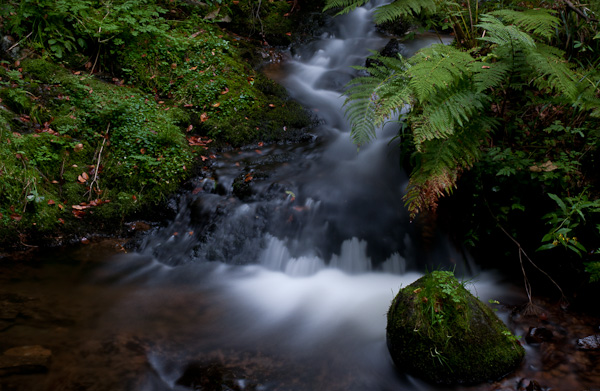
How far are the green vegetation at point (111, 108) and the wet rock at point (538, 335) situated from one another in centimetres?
388

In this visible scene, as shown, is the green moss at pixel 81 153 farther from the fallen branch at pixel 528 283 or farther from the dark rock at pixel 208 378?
the fallen branch at pixel 528 283

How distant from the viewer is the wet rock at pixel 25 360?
2.41 metres

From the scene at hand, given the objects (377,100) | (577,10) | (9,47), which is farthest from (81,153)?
(577,10)

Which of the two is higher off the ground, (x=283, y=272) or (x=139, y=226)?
(x=139, y=226)

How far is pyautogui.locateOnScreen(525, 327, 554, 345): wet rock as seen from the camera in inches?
113

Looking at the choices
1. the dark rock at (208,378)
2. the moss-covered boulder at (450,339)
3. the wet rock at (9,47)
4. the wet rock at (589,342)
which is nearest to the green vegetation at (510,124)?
the wet rock at (589,342)

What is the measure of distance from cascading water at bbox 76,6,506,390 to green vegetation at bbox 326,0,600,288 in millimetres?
796

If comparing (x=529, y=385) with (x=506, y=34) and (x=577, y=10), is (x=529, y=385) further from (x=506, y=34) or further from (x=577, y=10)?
(x=577, y=10)

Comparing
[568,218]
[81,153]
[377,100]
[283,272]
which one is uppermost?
[377,100]

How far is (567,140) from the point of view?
3.37 meters

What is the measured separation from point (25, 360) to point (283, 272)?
7.44 feet

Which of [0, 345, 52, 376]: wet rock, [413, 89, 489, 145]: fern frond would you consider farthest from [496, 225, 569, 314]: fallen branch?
[0, 345, 52, 376]: wet rock

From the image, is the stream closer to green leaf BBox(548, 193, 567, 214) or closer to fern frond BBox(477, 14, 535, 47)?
green leaf BBox(548, 193, 567, 214)

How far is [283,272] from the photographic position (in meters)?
4.06
